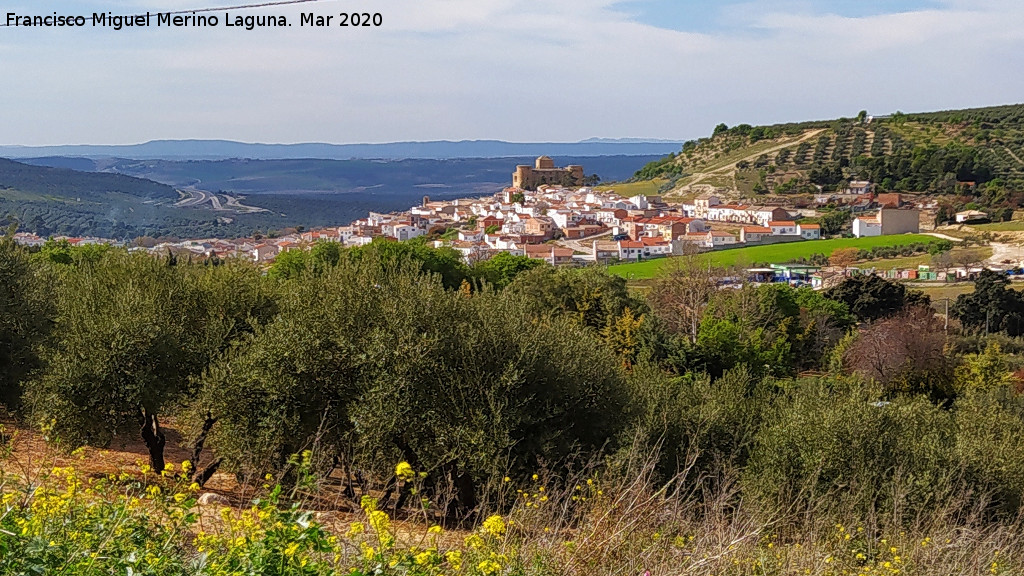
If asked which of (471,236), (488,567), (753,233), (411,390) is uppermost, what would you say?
(488,567)

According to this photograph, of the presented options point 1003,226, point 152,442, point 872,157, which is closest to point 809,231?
point 1003,226

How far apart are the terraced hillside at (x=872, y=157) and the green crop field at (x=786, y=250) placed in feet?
48.9

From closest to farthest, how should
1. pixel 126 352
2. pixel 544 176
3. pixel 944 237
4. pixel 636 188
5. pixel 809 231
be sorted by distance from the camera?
pixel 126 352
pixel 944 237
pixel 809 231
pixel 636 188
pixel 544 176

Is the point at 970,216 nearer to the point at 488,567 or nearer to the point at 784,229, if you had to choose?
the point at 784,229

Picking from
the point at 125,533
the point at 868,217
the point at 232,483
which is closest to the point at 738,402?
the point at 232,483

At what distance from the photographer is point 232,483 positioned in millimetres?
11695

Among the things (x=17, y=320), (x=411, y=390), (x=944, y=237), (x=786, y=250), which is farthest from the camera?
(x=944, y=237)

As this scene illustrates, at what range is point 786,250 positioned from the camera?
69375mm

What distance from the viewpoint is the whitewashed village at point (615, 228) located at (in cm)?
7388

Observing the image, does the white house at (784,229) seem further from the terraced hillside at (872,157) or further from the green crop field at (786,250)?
the terraced hillside at (872,157)

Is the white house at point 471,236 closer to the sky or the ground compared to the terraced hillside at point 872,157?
closer to the ground

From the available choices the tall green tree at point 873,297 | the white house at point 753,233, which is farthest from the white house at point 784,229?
the tall green tree at point 873,297

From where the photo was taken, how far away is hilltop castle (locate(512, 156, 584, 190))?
486ft

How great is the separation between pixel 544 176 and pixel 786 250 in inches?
3343
